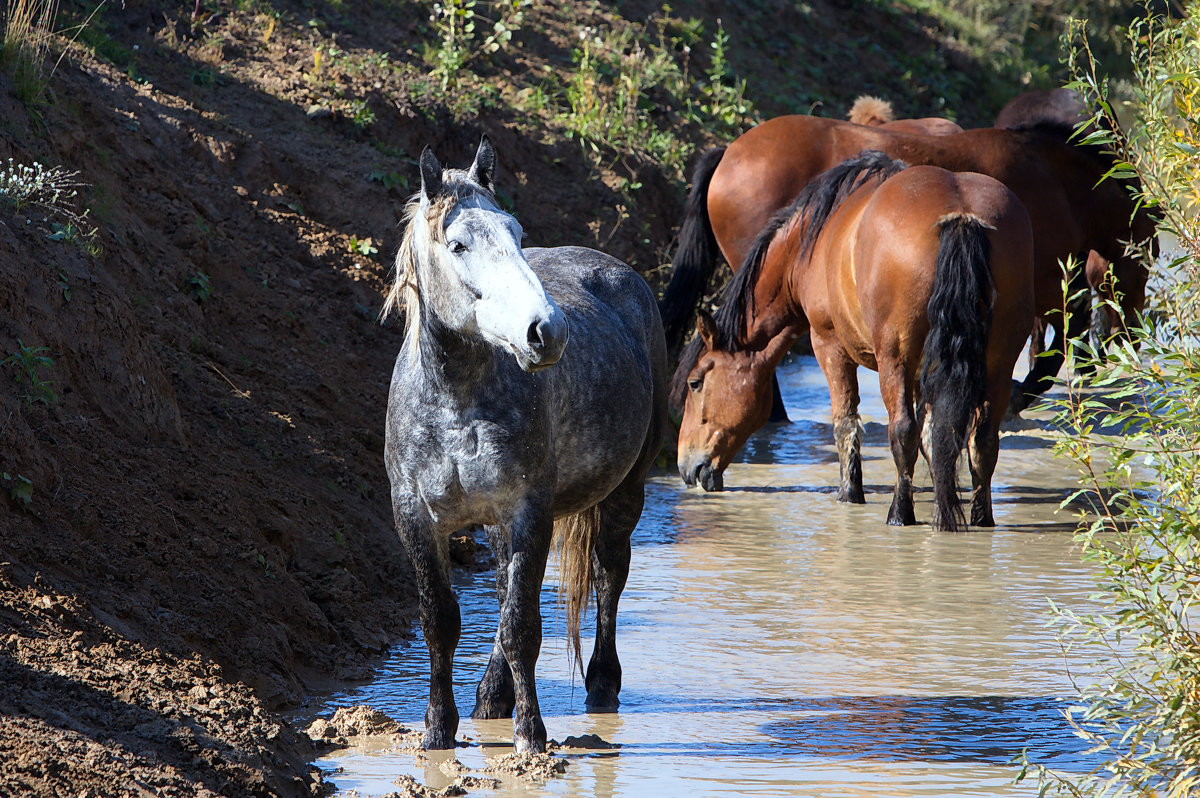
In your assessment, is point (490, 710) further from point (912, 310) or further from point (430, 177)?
point (912, 310)

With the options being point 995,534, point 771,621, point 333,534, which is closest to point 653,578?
point 771,621

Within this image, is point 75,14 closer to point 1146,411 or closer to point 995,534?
point 995,534

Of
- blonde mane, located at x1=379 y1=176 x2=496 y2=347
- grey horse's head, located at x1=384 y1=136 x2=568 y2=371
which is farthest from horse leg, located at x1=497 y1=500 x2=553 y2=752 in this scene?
blonde mane, located at x1=379 y1=176 x2=496 y2=347

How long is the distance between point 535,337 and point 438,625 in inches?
49.4

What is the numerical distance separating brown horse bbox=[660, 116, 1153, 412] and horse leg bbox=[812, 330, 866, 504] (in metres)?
1.92

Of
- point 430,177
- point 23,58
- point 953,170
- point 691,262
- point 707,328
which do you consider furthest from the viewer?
point 691,262

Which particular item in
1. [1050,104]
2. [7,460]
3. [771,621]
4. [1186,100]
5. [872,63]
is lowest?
[771,621]

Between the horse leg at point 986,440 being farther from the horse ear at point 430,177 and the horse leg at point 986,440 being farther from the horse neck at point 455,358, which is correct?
the horse ear at point 430,177

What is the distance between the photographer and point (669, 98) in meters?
15.4

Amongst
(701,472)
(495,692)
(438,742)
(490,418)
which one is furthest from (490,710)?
(701,472)

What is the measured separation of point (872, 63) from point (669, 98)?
6.39m

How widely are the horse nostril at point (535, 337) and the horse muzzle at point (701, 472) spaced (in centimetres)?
586

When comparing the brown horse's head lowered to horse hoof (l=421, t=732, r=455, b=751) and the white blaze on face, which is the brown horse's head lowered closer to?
horse hoof (l=421, t=732, r=455, b=751)

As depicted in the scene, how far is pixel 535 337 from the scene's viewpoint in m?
3.82
